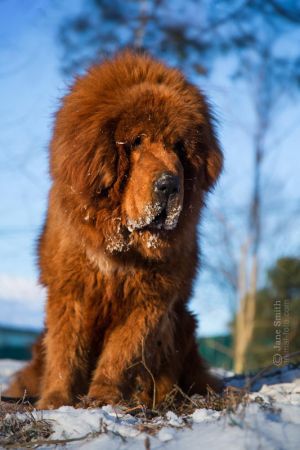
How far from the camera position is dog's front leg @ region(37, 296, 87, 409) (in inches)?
163

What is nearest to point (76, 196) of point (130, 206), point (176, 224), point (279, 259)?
point (130, 206)

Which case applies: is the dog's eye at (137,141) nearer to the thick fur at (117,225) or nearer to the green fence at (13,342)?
the thick fur at (117,225)

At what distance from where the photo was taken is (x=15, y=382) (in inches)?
199

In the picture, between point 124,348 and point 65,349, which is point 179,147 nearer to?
point 124,348

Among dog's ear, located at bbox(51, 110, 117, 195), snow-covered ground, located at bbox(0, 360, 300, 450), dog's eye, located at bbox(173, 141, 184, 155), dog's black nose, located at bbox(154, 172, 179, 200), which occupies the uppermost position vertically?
dog's eye, located at bbox(173, 141, 184, 155)

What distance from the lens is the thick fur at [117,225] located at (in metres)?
3.95

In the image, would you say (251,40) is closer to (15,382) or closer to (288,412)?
(15,382)

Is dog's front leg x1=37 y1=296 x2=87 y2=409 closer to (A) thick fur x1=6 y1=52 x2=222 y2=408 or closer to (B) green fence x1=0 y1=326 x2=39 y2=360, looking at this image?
(A) thick fur x1=6 y1=52 x2=222 y2=408

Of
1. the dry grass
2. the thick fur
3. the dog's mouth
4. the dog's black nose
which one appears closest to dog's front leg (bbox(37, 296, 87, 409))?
the thick fur

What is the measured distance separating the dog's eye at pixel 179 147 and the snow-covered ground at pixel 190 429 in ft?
5.89

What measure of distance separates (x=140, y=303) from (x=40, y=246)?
0.95 metres

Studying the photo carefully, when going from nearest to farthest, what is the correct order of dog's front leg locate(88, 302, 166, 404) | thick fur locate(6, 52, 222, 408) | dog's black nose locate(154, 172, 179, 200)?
dog's black nose locate(154, 172, 179, 200)
thick fur locate(6, 52, 222, 408)
dog's front leg locate(88, 302, 166, 404)

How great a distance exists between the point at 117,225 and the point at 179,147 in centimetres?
70

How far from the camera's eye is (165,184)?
3680 mm
